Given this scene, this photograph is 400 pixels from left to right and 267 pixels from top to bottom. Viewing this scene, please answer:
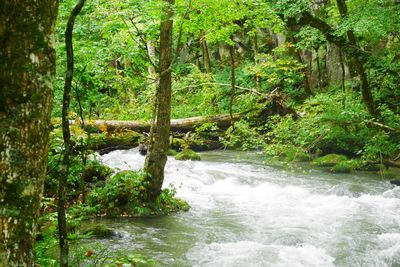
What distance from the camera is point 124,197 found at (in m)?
9.47

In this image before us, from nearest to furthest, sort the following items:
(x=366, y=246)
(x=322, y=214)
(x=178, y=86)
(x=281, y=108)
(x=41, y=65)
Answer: (x=41, y=65)
(x=366, y=246)
(x=322, y=214)
(x=178, y=86)
(x=281, y=108)

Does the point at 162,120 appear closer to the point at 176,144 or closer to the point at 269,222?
the point at 269,222

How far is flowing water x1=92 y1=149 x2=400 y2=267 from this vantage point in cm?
725

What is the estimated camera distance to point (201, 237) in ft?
27.2

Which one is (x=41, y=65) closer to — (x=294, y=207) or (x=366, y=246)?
(x=366, y=246)

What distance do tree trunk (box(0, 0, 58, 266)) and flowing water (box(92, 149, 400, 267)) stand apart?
4.81 m

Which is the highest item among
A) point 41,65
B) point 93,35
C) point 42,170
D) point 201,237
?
point 93,35

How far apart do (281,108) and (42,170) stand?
1400cm

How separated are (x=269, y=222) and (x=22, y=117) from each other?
789cm

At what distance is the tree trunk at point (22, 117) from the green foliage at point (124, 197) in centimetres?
695

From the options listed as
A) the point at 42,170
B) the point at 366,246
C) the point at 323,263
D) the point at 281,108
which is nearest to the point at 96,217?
the point at 323,263

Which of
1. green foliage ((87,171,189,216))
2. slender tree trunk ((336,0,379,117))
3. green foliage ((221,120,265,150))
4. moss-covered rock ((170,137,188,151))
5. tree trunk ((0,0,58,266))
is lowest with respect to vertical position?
green foliage ((87,171,189,216))

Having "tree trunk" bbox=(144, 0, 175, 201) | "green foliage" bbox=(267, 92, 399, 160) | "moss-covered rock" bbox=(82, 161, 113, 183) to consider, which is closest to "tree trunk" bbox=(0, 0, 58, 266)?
"tree trunk" bbox=(144, 0, 175, 201)

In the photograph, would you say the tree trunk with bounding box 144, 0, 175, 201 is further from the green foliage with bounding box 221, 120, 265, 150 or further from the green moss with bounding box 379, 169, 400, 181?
the green moss with bounding box 379, 169, 400, 181
